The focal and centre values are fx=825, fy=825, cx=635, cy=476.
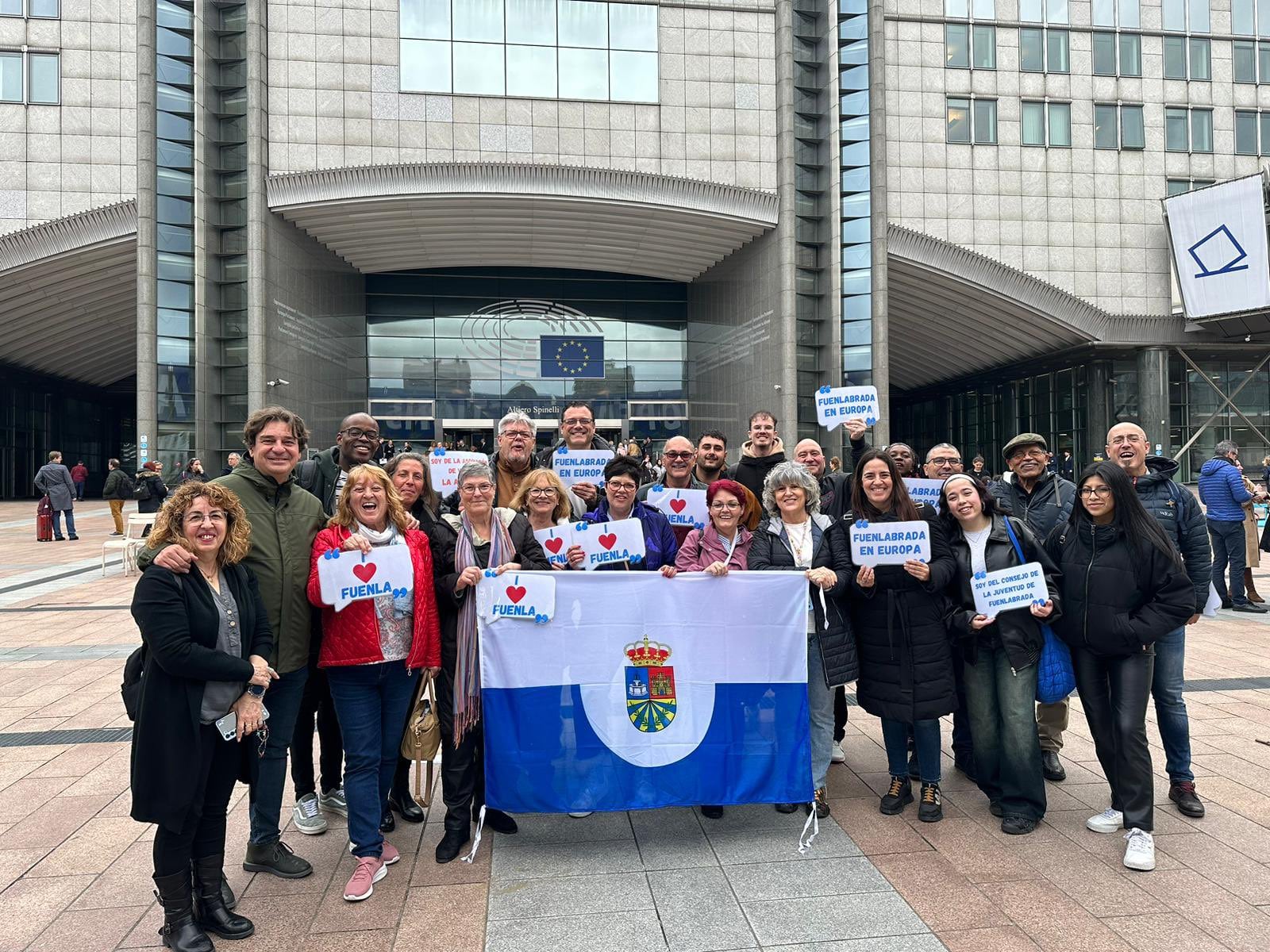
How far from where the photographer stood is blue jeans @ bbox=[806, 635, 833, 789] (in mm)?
4617

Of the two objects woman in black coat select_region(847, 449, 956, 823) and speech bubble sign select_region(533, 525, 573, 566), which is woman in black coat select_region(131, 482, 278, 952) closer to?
speech bubble sign select_region(533, 525, 573, 566)

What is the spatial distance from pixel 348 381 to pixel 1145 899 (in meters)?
32.3

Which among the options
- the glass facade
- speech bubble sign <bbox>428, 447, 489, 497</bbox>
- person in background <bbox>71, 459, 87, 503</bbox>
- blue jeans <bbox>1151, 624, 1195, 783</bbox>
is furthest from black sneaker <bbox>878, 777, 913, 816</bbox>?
person in background <bbox>71, 459, 87, 503</bbox>

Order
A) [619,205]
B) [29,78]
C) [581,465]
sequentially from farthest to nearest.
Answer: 1. [619,205]
2. [29,78]
3. [581,465]

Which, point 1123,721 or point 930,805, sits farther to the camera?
point 930,805

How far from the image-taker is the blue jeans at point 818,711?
4617 millimetres

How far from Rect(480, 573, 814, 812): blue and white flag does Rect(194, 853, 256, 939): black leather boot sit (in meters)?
1.23

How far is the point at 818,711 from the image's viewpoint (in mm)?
4672

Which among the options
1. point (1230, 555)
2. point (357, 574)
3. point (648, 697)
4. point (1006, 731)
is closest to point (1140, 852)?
point (1006, 731)

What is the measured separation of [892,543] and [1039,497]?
5.79 ft

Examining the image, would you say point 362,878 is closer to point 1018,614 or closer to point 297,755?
point 297,755

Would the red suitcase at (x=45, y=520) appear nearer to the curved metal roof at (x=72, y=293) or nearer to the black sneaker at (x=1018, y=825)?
the curved metal roof at (x=72, y=293)

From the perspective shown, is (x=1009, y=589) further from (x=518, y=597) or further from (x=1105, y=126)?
(x=1105, y=126)

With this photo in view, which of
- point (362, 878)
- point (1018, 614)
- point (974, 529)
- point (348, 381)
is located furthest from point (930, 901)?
point (348, 381)
